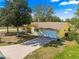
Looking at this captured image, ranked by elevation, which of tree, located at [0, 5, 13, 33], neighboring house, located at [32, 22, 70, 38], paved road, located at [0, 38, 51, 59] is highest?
tree, located at [0, 5, 13, 33]

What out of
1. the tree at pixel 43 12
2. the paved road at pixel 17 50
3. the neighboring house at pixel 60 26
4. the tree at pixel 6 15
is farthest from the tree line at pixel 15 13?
the tree at pixel 43 12

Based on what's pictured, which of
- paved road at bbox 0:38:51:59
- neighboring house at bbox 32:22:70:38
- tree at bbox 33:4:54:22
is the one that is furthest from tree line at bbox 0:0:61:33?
tree at bbox 33:4:54:22

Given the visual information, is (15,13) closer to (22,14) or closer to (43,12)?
(22,14)

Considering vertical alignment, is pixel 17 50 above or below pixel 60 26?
below

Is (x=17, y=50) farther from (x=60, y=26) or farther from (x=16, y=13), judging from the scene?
(x=60, y=26)

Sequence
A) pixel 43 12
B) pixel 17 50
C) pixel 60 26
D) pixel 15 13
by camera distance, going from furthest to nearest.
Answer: pixel 43 12 < pixel 60 26 < pixel 15 13 < pixel 17 50

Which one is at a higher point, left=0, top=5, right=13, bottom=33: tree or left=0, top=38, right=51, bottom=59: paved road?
left=0, top=5, right=13, bottom=33: tree

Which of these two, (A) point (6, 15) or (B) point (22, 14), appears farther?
(B) point (22, 14)

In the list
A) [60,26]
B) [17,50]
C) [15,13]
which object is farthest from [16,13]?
[17,50]

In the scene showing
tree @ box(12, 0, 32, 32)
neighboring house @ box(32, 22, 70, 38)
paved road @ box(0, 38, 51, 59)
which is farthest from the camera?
neighboring house @ box(32, 22, 70, 38)

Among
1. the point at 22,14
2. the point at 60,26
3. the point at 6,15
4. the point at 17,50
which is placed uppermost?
the point at 22,14

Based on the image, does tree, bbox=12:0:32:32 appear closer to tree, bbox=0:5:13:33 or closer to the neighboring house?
tree, bbox=0:5:13:33

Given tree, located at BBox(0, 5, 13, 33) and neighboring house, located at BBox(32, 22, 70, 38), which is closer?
tree, located at BBox(0, 5, 13, 33)

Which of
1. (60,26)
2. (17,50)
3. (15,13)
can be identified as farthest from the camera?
(60,26)
